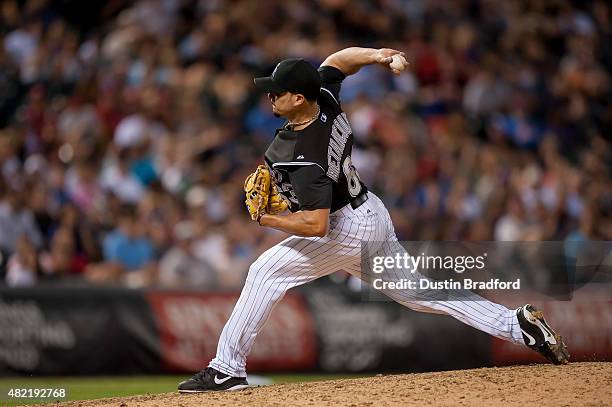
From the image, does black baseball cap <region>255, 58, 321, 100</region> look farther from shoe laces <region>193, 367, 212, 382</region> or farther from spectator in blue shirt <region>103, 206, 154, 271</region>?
spectator in blue shirt <region>103, 206, 154, 271</region>

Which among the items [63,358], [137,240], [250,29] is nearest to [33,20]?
[250,29]

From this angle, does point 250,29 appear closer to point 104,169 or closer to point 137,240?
point 104,169

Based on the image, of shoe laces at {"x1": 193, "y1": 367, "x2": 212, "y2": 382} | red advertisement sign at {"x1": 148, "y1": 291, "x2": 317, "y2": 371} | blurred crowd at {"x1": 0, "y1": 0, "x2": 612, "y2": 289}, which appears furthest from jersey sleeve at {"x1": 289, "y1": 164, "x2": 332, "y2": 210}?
blurred crowd at {"x1": 0, "y1": 0, "x2": 612, "y2": 289}

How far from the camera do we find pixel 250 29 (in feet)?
44.3

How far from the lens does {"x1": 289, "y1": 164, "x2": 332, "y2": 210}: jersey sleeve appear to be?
19.1ft

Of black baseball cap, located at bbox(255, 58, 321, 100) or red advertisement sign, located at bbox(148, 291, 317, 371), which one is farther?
red advertisement sign, located at bbox(148, 291, 317, 371)

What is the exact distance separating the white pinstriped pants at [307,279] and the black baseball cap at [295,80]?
0.78 metres

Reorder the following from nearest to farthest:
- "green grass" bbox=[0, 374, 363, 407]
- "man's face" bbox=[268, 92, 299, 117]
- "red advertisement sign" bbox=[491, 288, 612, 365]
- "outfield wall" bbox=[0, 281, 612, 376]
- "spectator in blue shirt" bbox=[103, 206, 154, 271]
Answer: "man's face" bbox=[268, 92, 299, 117] → "red advertisement sign" bbox=[491, 288, 612, 365] → "green grass" bbox=[0, 374, 363, 407] → "outfield wall" bbox=[0, 281, 612, 376] → "spectator in blue shirt" bbox=[103, 206, 154, 271]

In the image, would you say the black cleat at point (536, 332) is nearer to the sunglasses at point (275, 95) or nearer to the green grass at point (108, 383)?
the sunglasses at point (275, 95)

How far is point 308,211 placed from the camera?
5.82 m

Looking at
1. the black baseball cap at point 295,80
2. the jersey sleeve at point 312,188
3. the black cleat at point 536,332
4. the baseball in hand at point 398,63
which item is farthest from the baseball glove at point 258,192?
the black cleat at point 536,332

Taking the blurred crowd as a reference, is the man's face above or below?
below

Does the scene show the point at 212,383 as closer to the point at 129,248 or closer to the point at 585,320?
the point at 585,320

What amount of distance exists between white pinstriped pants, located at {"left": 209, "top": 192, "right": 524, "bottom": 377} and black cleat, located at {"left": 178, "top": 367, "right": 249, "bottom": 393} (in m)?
0.04
